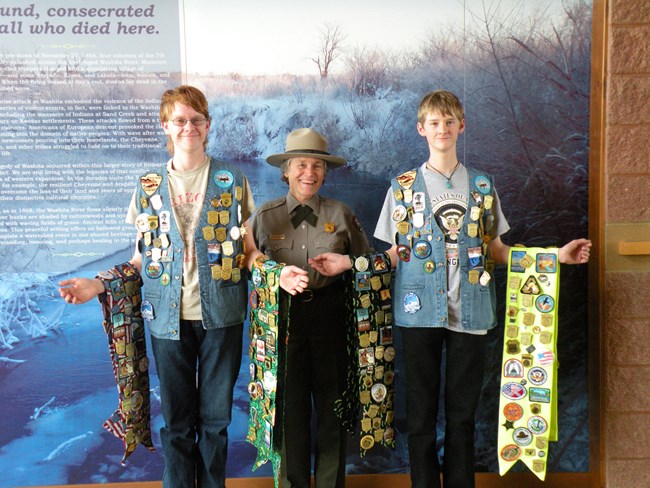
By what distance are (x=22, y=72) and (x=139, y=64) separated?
55cm

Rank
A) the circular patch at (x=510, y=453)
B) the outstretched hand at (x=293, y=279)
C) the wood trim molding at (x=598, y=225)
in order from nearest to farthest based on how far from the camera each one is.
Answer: the outstretched hand at (x=293, y=279)
the circular patch at (x=510, y=453)
the wood trim molding at (x=598, y=225)

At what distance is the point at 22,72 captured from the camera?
8.76 feet

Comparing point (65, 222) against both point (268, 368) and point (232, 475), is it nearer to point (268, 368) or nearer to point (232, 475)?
point (268, 368)

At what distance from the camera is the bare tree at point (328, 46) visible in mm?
2709

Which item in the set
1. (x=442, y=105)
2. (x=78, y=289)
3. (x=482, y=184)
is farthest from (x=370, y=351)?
(x=78, y=289)

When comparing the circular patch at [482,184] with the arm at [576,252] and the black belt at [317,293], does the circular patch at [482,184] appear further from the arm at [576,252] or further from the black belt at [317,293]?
the black belt at [317,293]

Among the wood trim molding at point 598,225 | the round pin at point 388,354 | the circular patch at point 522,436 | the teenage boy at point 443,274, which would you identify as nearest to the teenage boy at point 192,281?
the teenage boy at point 443,274

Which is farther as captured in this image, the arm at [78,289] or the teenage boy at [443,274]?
the teenage boy at [443,274]

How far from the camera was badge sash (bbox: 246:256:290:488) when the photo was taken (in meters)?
2.21

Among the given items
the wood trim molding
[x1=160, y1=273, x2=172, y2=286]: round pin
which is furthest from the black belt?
the wood trim molding

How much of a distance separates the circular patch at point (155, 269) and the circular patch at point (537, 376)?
157 centimetres

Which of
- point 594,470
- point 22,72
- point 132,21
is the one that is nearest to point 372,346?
point 594,470

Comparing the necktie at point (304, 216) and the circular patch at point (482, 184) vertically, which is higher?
the circular patch at point (482, 184)

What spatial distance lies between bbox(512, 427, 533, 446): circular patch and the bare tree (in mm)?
1860
